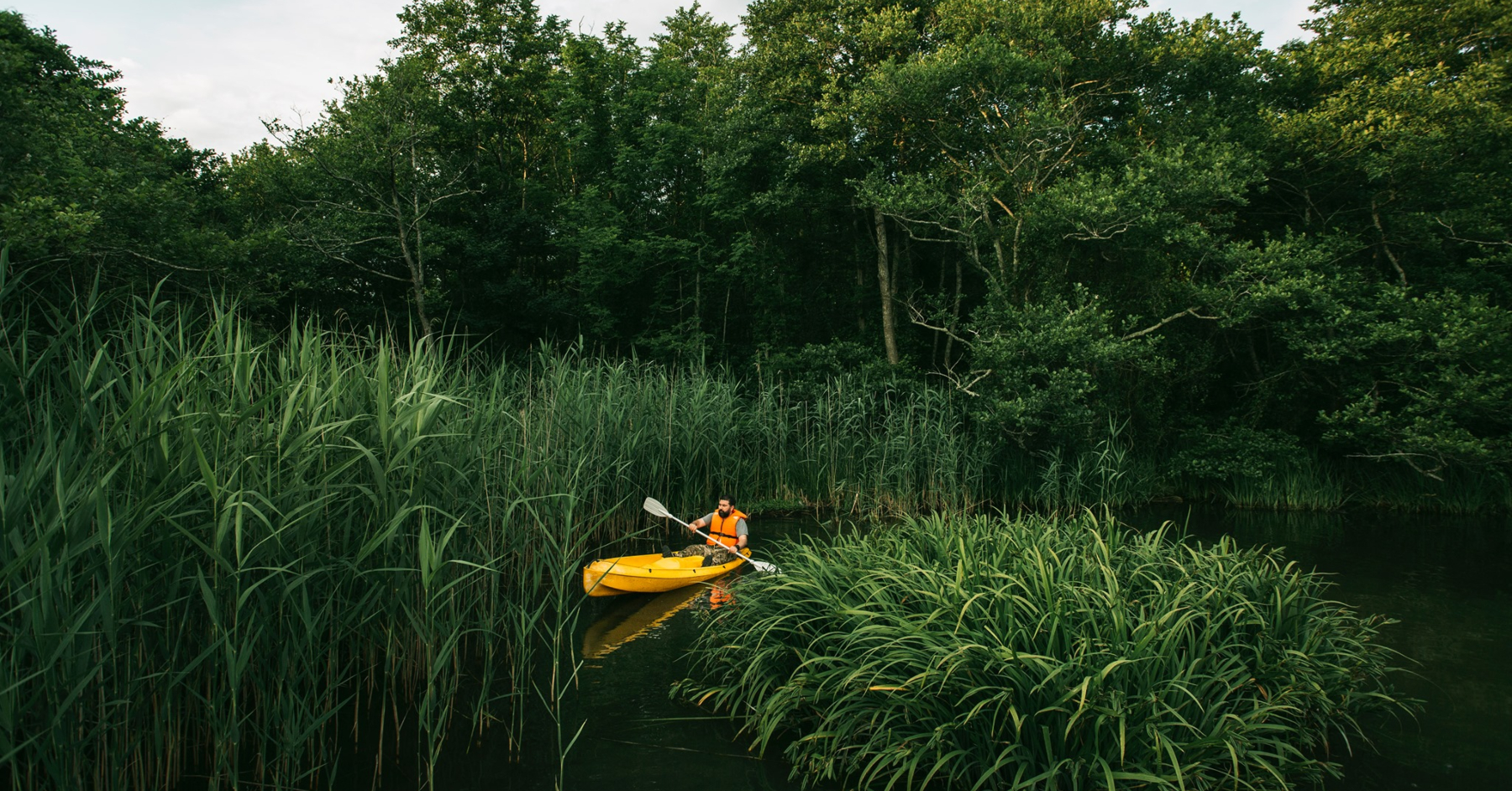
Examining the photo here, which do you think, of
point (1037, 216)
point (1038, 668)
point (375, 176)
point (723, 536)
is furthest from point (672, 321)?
point (1038, 668)

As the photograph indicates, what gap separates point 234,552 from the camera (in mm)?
2846

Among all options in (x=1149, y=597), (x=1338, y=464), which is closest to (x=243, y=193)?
(x=1149, y=597)

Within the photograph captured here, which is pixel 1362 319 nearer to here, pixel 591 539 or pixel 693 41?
pixel 591 539

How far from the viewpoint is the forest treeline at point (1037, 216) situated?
9.76m

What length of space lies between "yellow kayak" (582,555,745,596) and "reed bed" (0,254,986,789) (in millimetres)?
1406

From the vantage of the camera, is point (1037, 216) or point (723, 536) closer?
point (723, 536)

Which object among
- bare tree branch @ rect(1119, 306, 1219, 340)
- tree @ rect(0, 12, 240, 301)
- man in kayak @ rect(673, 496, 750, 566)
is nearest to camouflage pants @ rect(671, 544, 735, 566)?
man in kayak @ rect(673, 496, 750, 566)

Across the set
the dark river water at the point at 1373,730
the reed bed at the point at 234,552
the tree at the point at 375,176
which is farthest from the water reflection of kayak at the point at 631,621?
the tree at the point at 375,176

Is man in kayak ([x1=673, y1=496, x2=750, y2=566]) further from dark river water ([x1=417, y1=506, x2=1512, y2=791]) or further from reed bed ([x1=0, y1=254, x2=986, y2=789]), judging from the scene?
reed bed ([x1=0, y1=254, x2=986, y2=789])

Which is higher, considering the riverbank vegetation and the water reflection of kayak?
the riverbank vegetation

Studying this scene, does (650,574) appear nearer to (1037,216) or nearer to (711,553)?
(711,553)

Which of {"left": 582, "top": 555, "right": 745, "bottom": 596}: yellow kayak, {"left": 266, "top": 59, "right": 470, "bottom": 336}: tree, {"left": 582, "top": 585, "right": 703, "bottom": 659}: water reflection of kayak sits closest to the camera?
{"left": 582, "top": 585, "right": 703, "bottom": 659}: water reflection of kayak

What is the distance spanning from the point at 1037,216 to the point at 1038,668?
30.0 feet

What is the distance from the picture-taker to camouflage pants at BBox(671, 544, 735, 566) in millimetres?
6738
